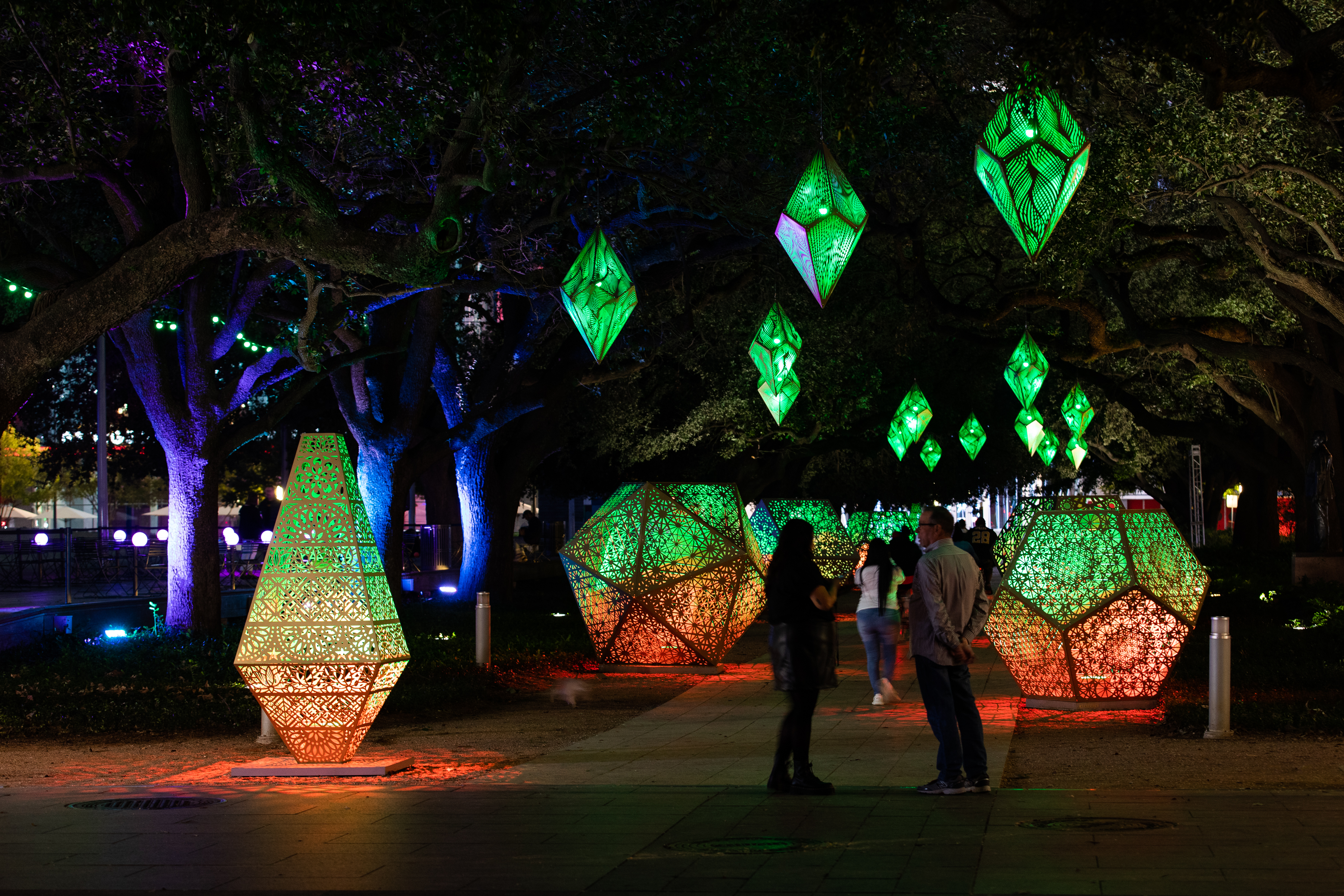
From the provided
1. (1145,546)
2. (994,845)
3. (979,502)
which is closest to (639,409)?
(1145,546)

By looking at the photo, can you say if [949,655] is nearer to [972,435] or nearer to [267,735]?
[267,735]

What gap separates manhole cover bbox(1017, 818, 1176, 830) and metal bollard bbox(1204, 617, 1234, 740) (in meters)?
3.57

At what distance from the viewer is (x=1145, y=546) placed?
13.2 metres

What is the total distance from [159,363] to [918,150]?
12.1 meters

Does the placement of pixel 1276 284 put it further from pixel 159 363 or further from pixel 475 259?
pixel 159 363

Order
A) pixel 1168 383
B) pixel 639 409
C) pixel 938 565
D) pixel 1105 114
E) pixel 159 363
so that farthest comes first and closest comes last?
1. pixel 1168 383
2. pixel 639 409
3. pixel 1105 114
4. pixel 159 363
5. pixel 938 565

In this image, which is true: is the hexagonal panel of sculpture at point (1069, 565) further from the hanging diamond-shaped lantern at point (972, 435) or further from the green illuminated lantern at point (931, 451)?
the green illuminated lantern at point (931, 451)

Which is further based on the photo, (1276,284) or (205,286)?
(1276,284)

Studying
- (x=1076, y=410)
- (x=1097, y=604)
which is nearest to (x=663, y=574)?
(x=1097, y=604)

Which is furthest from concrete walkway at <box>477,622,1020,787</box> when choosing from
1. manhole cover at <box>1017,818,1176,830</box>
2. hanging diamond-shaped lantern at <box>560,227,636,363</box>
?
hanging diamond-shaped lantern at <box>560,227,636,363</box>

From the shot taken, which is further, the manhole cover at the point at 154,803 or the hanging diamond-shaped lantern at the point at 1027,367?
the hanging diamond-shaped lantern at the point at 1027,367

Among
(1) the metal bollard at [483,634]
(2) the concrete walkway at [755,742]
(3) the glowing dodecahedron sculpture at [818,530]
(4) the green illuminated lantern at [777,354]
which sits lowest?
(2) the concrete walkway at [755,742]

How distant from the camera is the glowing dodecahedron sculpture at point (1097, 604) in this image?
42.9 feet

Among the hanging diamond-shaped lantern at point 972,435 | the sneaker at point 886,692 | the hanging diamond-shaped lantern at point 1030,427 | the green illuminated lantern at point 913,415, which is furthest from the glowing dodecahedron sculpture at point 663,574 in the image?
the hanging diamond-shaped lantern at point 972,435
